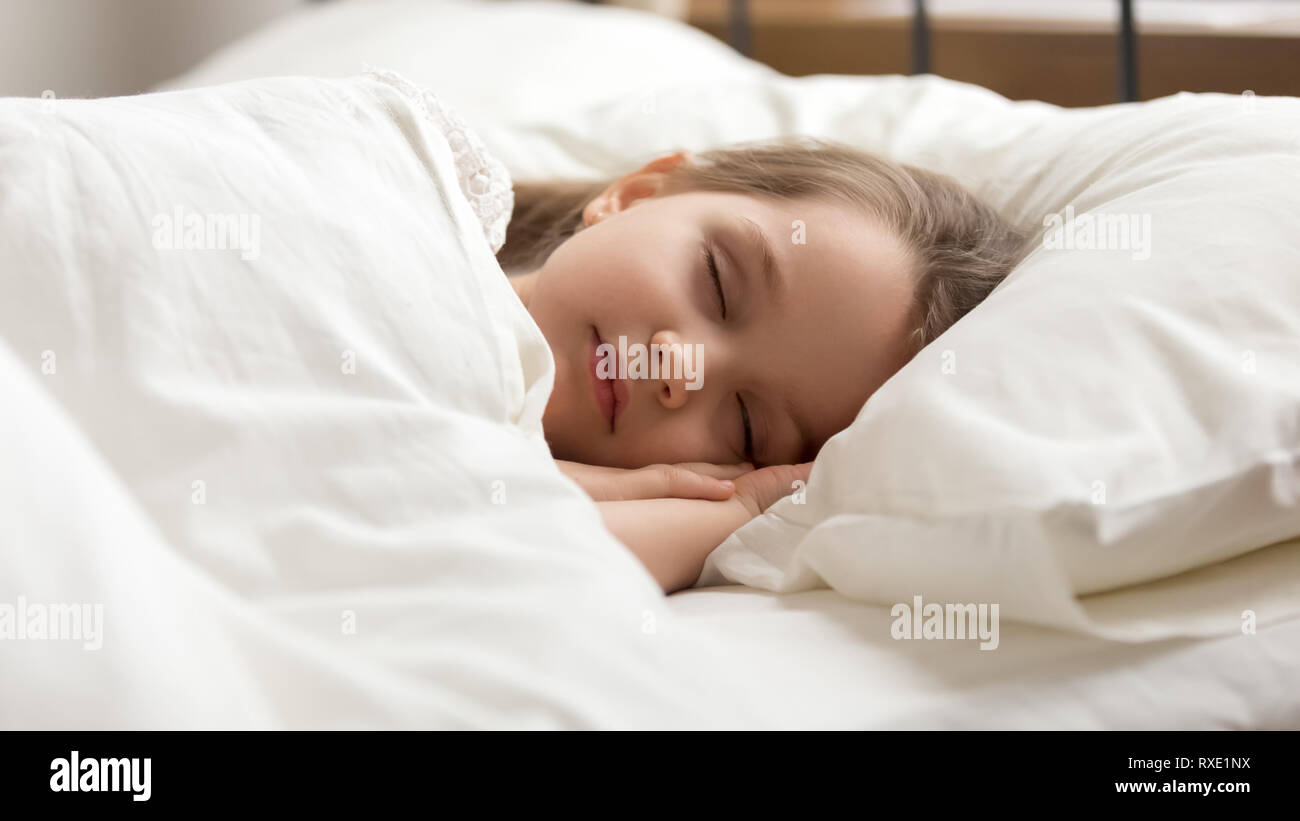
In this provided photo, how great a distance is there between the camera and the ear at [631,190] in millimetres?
1086

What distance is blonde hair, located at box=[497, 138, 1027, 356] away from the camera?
36.9 inches

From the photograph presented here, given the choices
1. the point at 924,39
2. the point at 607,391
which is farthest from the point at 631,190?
the point at 924,39

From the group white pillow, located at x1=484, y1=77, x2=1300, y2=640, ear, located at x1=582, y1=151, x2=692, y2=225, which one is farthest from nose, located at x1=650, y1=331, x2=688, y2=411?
ear, located at x1=582, y1=151, x2=692, y2=225

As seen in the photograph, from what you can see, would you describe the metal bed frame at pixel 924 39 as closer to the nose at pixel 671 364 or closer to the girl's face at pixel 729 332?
the girl's face at pixel 729 332

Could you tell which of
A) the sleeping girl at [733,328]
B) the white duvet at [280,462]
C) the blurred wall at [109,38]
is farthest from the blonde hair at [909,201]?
the blurred wall at [109,38]

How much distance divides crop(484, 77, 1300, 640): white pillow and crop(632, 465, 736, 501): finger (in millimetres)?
57

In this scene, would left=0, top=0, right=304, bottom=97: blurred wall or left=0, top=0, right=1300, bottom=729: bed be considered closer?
left=0, top=0, right=1300, bottom=729: bed

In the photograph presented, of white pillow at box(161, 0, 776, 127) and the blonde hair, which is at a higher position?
white pillow at box(161, 0, 776, 127)

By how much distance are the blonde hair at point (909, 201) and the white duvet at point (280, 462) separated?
0.33 metres

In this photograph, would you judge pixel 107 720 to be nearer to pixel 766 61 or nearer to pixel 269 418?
pixel 269 418

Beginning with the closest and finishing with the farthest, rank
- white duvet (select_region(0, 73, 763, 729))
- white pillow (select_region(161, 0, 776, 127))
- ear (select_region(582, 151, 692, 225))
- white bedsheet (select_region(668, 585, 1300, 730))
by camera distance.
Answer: white duvet (select_region(0, 73, 763, 729)), white bedsheet (select_region(668, 585, 1300, 730)), ear (select_region(582, 151, 692, 225)), white pillow (select_region(161, 0, 776, 127))

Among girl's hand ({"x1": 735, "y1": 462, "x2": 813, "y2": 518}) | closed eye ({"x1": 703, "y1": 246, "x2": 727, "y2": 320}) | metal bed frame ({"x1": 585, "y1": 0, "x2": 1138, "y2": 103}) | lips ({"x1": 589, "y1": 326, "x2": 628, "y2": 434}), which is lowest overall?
girl's hand ({"x1": 735, "y1": 462, "x2": 813, "y2": 518})

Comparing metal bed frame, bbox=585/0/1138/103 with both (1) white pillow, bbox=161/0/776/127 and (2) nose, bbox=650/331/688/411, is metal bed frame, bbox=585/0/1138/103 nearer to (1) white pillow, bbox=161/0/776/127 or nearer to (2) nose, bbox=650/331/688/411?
(1) white pillow, bbox=161/0/776/127
